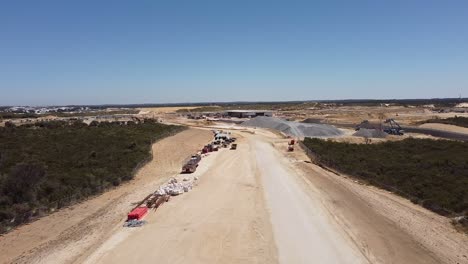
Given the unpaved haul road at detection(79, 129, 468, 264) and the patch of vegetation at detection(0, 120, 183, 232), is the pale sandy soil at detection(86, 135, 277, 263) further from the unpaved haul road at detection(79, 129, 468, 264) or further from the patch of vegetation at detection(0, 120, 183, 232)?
the patch of vegetation at detection(0, 120, 183, 232)

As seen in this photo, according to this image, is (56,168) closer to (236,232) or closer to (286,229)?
(236,232)

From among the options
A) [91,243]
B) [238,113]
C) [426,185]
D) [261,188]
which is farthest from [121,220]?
[238,113]

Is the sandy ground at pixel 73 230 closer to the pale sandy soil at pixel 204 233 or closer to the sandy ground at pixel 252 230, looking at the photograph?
the sandy ground at pixel 252 230

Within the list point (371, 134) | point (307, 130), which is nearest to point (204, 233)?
point (307, 130)

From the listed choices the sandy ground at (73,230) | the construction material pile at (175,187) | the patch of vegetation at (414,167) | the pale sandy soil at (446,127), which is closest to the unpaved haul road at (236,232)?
the construction material pile at (175,187)

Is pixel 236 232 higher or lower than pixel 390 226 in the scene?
higher
